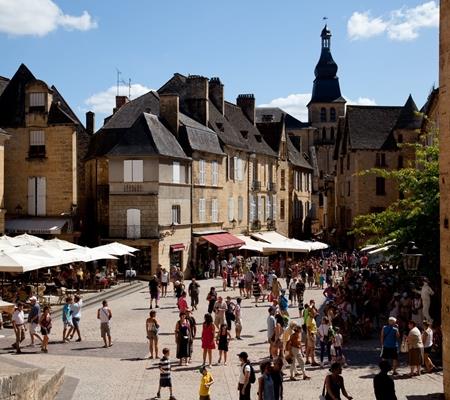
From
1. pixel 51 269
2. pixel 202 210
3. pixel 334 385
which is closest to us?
pixel 334 385

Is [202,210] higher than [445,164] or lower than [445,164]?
lower

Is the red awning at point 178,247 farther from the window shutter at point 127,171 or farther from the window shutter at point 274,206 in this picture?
the window shutter at point 274,206

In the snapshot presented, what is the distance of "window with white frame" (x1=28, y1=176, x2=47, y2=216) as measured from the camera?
126 feet

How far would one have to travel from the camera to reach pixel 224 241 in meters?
41.6

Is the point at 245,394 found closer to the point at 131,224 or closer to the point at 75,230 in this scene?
the point at 131,224

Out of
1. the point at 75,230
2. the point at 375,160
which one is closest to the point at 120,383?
the point at 75,230

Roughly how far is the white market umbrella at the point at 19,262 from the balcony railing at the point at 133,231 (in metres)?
12.4

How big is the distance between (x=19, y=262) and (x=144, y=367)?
7225mm

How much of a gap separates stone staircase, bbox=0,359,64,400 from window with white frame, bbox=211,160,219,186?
95.9 feet

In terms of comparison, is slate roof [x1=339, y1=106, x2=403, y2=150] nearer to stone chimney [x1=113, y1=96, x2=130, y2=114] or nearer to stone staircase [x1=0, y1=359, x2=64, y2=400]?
stone chimney [x1=113, y1=96, x2=130, y2=114]

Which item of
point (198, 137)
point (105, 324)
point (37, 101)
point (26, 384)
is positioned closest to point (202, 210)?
point (198, 137)

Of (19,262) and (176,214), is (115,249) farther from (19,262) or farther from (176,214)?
(19,262)

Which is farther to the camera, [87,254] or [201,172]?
[201,172]

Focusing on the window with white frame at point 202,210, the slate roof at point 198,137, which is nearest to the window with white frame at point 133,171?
the slate roof at point 198,137
